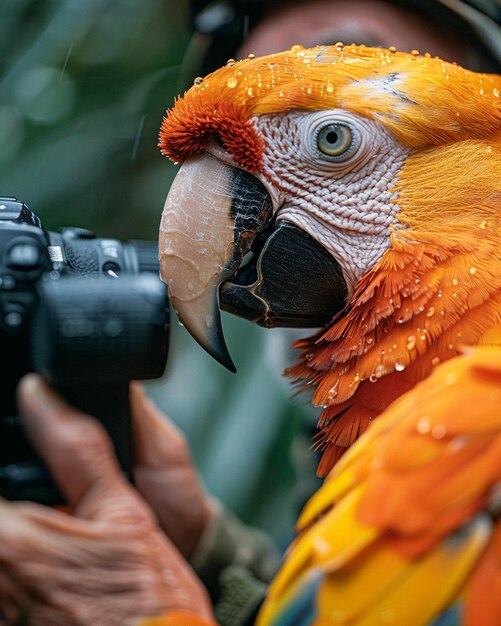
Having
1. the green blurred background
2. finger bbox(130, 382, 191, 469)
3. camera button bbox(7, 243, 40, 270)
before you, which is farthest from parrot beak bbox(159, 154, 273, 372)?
the green blurred background

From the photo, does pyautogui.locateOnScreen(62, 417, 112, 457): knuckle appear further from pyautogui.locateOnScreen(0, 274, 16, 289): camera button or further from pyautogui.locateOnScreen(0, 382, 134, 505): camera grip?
pyautogui.locateOnScreen(0, 274, 16, 289): camera button

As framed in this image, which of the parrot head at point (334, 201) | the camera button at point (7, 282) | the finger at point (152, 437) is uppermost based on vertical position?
the parrot head at point (334, 201)

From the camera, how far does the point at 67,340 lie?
2.14ft

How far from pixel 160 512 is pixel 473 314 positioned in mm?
460

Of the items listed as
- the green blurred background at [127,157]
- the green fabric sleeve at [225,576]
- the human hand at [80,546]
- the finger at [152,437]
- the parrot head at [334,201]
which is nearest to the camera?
the human hand at [80,546]

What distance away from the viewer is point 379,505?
683 mm

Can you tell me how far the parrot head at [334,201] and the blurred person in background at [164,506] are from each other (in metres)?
0.20

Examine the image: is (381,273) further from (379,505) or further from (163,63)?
(163,63)

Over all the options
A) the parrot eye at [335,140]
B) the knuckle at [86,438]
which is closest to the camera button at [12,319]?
the knuckle at [86,438]

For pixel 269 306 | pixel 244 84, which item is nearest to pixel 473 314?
pixel 269 306

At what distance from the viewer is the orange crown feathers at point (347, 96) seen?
93 centimetres

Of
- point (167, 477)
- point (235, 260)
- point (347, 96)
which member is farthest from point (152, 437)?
point (347, 96)

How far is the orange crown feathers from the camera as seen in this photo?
934 millimetres

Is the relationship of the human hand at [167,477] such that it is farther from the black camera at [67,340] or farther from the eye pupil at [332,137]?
the eye pupil at [332,137]
